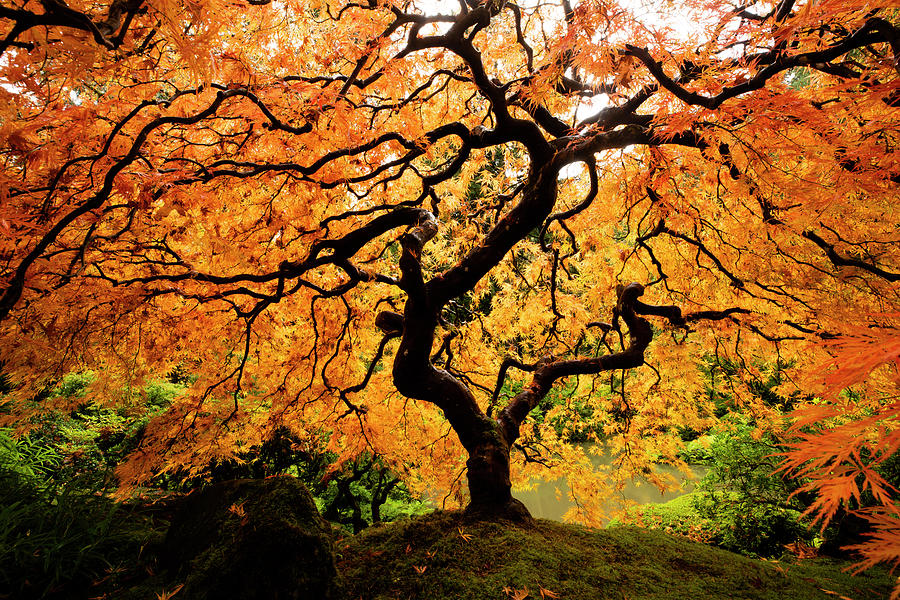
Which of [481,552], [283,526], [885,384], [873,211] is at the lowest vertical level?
[481,552]

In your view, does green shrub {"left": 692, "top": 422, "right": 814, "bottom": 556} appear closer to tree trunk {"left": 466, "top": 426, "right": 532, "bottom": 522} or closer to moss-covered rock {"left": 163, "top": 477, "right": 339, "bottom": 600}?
tree trunk {"left": 466, "top": 426, "right": 532, "bottom": 522}

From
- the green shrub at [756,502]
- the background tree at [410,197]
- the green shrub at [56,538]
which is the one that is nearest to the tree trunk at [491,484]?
the background tree at [410,197]

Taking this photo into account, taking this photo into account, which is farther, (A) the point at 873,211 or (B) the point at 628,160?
(B) the point at 628,160

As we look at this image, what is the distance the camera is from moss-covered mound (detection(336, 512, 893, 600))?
1832mm

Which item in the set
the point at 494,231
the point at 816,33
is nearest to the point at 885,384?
the point at 816,33

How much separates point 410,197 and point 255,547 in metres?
3.63

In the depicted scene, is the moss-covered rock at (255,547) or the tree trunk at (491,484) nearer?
the moss-covered rock at (255,547)

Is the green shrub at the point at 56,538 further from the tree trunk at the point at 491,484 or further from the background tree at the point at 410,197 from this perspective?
the tree trunk at the point at 491,484

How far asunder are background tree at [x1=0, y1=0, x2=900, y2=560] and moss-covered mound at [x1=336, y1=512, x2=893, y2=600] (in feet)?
1.44

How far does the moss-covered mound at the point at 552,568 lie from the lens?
183 centimetres

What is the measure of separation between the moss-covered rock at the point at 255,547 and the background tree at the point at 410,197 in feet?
3.56

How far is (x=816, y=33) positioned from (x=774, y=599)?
3.18 metres

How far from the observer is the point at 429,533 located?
2.37 metres

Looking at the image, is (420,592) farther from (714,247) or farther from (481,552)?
(714,247)
